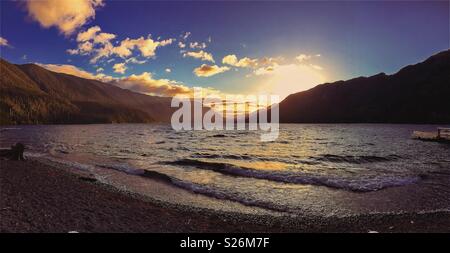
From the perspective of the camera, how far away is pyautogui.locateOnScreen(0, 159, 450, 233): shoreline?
1021cm

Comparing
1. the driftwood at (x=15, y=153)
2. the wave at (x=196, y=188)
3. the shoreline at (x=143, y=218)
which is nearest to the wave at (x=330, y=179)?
the wave at (x=196, y=188)

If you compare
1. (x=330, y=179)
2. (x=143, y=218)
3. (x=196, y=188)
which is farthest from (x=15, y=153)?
(x=330, y=179)

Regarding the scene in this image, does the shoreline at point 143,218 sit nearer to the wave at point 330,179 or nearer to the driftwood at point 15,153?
the wave at point 330,179

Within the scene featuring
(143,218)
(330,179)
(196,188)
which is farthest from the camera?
(330,179)

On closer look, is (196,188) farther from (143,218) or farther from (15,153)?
(15,153)

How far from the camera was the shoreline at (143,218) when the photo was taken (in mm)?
10211

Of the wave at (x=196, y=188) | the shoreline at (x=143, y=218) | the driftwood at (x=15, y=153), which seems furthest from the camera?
the driftwood at (x=15, y=153)

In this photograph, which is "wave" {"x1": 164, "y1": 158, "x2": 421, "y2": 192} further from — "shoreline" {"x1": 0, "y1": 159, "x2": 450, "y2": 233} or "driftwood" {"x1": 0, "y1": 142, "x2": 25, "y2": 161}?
"driftwood" {"x1": 0, "y1": 142, "x2": 25, "y2": 161}

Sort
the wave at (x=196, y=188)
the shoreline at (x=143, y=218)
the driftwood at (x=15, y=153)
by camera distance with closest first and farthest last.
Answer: the shoreline at (x=143, y=218), the wave at (x=196, y=188), the driftwood at (x=15, y=153)

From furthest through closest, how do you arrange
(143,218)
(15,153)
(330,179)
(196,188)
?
(15,153) → (330,179) → (196,188) → (143,218)

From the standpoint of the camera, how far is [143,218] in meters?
11.4
